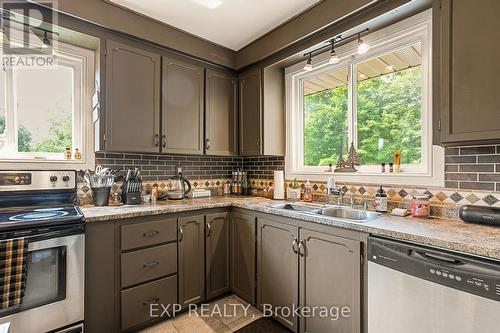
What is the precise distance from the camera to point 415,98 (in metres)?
1.88

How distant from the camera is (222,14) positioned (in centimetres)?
212

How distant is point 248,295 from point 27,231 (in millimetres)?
1671

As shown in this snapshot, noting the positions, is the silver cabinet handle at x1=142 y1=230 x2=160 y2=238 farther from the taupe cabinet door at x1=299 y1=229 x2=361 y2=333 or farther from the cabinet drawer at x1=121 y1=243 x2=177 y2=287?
the taupe cabinet door at x1=299 y1=229 x2=361 y2=333

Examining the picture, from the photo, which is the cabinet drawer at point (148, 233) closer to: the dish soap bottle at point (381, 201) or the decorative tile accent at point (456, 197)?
the dish soap bottle at point (381, 201)

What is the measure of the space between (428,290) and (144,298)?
1835 mm

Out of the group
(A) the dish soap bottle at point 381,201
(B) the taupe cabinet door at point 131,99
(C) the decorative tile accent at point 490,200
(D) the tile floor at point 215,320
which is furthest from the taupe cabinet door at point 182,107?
(C) the decorative tile accent at point 490,200

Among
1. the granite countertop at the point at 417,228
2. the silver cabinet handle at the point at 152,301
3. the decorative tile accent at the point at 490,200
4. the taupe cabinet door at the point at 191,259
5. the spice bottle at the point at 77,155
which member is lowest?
the silver cabinet handle at the point at 152,301

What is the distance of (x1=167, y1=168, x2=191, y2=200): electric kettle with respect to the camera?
2574 mm

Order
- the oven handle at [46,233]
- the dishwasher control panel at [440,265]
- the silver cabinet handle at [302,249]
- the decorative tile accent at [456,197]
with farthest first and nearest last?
the silver cabinet handle at [302,249]
the decorative tile accent at [456,197]
the oven handle at [46,233]
the dishwasher control panel at [440,265]

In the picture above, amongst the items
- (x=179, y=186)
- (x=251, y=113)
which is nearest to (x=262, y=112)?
(x=251, y=113)

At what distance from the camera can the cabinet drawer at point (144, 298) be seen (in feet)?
5.90

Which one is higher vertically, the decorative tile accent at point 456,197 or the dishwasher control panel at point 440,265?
the decorative tile accent at point 456,197

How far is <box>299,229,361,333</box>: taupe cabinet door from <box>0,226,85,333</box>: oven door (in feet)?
4.84

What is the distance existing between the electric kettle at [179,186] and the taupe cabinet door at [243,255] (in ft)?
2.00
